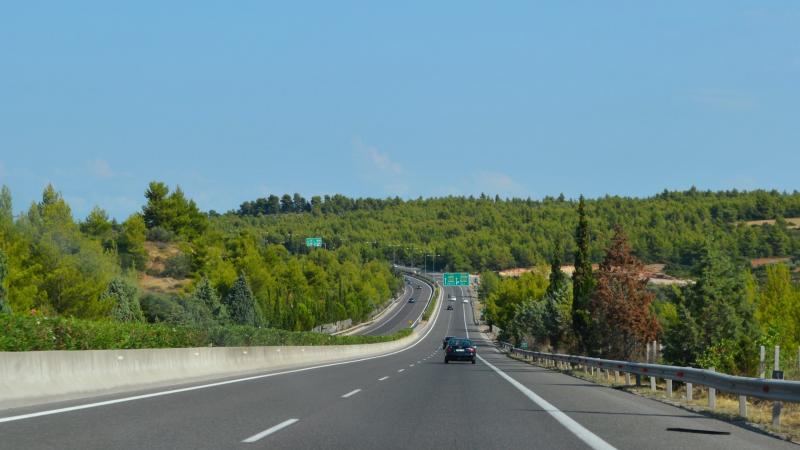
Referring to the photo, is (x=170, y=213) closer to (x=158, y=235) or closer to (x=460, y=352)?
(x=158, y=235)

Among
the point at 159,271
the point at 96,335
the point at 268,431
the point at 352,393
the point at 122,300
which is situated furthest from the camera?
the point at 159,271

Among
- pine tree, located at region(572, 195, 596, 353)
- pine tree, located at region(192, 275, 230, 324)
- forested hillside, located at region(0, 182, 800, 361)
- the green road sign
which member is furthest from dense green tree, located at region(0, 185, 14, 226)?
the green road sign

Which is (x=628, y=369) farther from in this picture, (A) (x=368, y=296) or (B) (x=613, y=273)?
(A) (x=368, y=296)

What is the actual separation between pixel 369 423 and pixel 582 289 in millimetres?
53103

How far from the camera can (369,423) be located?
12.2 meters

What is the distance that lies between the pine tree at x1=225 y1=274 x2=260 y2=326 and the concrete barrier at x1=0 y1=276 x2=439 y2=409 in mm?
72811

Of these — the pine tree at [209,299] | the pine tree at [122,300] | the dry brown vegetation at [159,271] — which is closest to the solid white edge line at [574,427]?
the pine tree at [122,300]

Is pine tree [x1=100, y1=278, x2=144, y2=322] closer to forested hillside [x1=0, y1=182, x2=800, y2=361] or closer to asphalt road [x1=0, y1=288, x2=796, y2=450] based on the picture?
forested hillside [x1=0, y1=182, x2=800, y2=361]

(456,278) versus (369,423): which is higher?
(456,278)

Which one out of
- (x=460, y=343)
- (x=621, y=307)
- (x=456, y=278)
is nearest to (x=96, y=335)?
(x=460, y=343)

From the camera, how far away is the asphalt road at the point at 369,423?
32.7 ft

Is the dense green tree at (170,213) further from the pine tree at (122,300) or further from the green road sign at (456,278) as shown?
the pine tree at (122,300)

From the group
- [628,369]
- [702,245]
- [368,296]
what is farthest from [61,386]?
[368,296]

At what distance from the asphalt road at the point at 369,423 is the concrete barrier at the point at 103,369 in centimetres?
78
